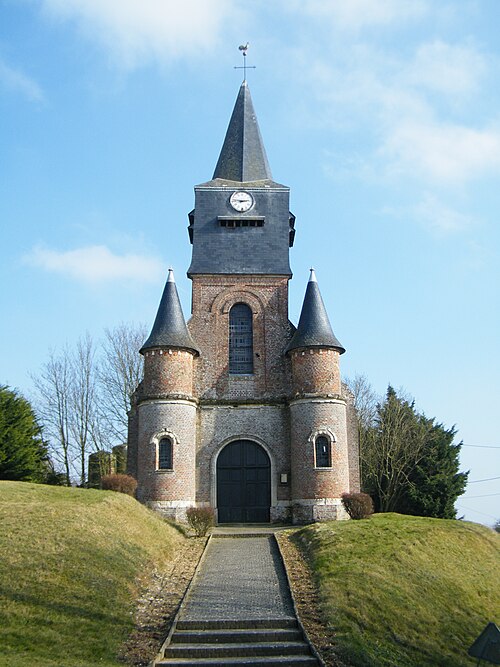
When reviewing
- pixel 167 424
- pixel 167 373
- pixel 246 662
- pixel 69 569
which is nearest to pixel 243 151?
pixel 167 373

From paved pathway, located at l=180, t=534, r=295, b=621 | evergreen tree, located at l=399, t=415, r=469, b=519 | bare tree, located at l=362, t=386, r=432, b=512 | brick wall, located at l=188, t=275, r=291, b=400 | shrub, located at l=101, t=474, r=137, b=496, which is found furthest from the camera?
bare tree, located at l=362, t=386, r=432, b=512

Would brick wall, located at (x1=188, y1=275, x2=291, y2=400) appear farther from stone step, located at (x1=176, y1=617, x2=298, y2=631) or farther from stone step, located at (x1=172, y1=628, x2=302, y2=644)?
stone step, located at (x1=172, y1=628, x2=302, y2=644)

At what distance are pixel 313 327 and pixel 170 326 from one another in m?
5.83

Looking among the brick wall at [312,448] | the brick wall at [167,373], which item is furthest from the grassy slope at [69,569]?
the brick wall at [312,448]

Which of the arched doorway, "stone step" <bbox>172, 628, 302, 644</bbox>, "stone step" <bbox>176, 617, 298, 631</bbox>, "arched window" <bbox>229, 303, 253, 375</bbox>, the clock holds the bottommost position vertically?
"stone step" <bbox>172, 628, 302, 644</bbox>

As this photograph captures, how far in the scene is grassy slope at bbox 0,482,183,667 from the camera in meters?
11.6

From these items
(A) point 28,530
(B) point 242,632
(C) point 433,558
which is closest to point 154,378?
(A) point 28,530

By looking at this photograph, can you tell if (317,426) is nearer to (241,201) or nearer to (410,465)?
(241,201)

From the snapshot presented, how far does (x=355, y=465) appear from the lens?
90.2 feet

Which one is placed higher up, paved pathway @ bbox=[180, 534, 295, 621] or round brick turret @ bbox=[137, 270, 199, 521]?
round brick turret @ bbox=[137, 270, 199, 521]

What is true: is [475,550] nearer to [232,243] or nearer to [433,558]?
[433,558]

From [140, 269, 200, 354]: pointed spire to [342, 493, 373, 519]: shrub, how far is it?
8.49 metres

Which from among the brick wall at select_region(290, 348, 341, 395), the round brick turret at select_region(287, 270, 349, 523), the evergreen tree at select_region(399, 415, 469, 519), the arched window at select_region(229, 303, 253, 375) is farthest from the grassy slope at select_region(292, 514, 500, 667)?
the evergreen tree at select_region(399, 415, 469, 519)

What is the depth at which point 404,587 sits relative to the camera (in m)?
15.7
